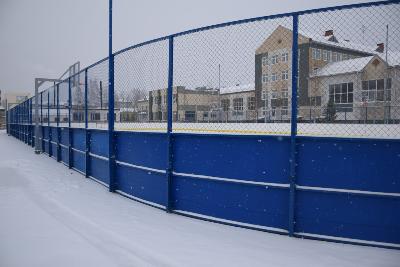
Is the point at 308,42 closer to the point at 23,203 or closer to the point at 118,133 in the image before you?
the point at 118,133

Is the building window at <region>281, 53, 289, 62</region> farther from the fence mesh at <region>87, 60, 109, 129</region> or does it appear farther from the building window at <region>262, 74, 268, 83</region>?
the fence mesh at <region>87, 60, 109, 129</region>

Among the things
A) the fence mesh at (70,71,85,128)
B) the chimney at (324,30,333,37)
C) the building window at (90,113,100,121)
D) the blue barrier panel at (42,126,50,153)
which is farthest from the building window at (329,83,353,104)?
the blue barrier panel at (42,126,50,153)

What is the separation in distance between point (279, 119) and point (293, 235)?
258 centimetres

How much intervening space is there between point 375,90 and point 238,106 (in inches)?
92.9

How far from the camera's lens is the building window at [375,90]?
4.96m

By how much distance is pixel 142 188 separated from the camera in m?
6.60

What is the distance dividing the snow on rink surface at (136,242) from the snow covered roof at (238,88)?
2.28 m

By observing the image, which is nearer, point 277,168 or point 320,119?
point 277,168

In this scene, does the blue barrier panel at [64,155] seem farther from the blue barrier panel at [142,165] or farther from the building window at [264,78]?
the building window at [264,78]

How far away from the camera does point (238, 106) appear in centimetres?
651

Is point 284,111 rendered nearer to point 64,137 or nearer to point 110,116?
point 110,116

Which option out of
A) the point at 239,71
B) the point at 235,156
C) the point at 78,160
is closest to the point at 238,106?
the point at 239,71

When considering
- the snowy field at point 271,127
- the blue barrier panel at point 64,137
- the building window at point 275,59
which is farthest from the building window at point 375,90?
the blue barrier panel at point 64,137

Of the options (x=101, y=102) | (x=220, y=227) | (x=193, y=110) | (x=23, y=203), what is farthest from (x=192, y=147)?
(x=101, y=102)
